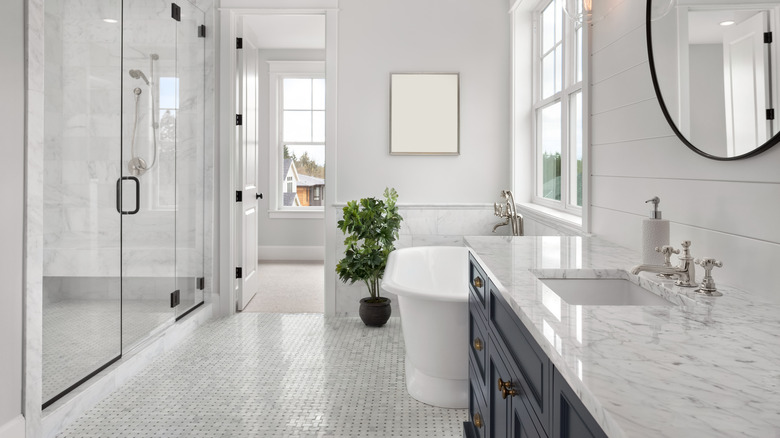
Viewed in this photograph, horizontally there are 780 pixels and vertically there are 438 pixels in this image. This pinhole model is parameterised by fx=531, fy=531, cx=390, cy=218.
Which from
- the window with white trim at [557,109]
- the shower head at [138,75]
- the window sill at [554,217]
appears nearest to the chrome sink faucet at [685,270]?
the window sill at [554,217]

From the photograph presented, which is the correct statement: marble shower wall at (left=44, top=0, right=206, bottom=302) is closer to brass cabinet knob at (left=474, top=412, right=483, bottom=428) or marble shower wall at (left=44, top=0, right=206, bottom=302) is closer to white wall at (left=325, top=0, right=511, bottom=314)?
white wall at (left=325, top=0, right=511, bottom=314)

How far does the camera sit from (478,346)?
188 centimetres

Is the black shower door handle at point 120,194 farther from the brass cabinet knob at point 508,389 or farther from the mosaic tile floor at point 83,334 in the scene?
the brass cabinet knob at point 508,389

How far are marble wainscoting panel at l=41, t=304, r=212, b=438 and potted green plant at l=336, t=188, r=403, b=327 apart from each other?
1131 millimetres

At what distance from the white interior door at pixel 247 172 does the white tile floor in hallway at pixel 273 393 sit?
73 centimetres

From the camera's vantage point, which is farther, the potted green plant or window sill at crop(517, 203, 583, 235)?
the potted green plant

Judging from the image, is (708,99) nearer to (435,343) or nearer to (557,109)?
(435,343)

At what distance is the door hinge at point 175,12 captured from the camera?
3.42 m

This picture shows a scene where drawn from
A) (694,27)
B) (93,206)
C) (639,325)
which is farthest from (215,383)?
(694,27)

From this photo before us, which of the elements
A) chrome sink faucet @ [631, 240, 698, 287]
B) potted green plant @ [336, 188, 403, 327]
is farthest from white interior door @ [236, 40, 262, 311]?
chrome sink faucet @ [631, 240, 698, 287]

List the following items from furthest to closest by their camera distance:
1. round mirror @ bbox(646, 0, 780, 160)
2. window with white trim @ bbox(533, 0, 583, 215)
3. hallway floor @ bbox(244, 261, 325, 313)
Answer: hallway floor @ bbox(244, 261, 325, 313)
window with white trim @ bbox(533, 0, 583, 215)
round mirror @ bbox(646, 0, 780, 160)

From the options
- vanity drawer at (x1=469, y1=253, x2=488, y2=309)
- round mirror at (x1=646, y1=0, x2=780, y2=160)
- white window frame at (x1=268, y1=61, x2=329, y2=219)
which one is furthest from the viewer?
white window frame at (x1=268, y1=61, x2=329, y2=219)

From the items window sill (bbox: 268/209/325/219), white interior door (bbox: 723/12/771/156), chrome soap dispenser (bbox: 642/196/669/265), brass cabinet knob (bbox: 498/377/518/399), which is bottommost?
brass cabinet knob (bbox: 498/377/518/399)

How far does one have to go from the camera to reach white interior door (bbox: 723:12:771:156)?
118cm
